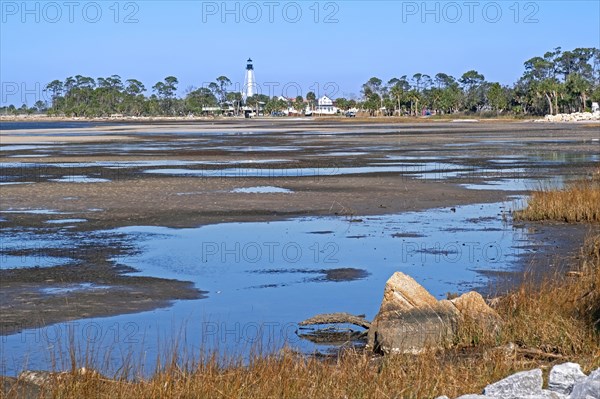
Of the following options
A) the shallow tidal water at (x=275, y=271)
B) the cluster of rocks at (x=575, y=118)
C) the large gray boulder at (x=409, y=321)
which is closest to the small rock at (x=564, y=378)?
the large gray boulder at (x=409, y=321)

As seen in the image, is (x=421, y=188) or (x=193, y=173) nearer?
(x=421, y=188)

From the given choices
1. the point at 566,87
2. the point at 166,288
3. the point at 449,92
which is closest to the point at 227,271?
the point at 166,288

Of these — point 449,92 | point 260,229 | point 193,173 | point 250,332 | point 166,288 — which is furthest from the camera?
point 449,92

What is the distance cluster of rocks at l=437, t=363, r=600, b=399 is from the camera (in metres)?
6.71

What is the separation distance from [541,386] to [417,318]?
3.75m

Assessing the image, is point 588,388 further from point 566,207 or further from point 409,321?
point 566,207

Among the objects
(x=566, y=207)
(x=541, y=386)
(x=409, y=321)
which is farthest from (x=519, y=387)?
(x=566, y=207)

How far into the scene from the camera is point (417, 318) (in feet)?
35.9

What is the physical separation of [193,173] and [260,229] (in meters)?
15.8

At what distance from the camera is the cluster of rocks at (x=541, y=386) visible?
22.0 ft

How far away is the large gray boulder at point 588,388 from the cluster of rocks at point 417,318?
386cm

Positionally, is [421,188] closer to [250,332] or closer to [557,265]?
[557,265]

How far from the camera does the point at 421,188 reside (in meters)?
30.2

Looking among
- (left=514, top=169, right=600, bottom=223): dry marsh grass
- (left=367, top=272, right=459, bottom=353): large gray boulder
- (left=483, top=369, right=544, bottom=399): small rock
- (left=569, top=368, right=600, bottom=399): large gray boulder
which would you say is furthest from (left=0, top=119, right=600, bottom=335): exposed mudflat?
(left=569, top=368, right=600, bottom=399): large gray boulder
